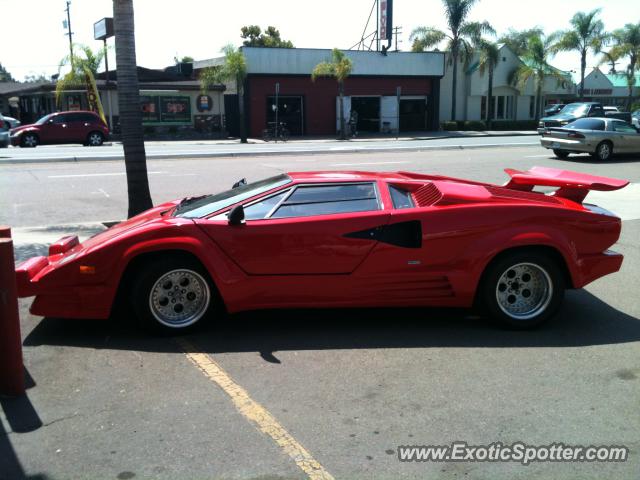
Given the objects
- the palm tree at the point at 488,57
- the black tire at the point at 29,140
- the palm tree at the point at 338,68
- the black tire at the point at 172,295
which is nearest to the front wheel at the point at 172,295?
the black tire at the point at 172,295

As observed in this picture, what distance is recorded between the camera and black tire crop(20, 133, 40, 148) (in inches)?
1090

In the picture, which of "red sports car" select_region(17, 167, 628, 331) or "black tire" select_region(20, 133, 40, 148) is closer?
"red sports car" select_region(17, 167, 628, 331)

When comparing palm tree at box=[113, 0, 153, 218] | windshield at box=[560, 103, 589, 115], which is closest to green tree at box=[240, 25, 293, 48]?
windshield at box=[560, 103, 589, 115]

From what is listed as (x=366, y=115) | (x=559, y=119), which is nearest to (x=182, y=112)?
(x=366, y=115)

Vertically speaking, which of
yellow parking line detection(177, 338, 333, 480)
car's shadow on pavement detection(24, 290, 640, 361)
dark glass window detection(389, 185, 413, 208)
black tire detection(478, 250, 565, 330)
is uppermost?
dark glass window detection(389, 185, 413, 208)

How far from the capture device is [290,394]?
4.13m

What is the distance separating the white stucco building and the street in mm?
42158

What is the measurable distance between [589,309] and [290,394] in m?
3.24

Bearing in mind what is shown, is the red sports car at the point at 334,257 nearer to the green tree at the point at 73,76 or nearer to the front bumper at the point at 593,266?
the front bumper at the point at 593,266

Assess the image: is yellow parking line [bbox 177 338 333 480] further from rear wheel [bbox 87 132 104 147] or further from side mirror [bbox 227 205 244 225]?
rear wheel [bbox 87 132 104 147]

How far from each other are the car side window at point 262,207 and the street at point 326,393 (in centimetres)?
97

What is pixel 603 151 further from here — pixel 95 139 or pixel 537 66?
pixel 537 66

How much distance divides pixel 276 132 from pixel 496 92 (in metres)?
21.1

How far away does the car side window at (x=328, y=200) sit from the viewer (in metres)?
5.21
